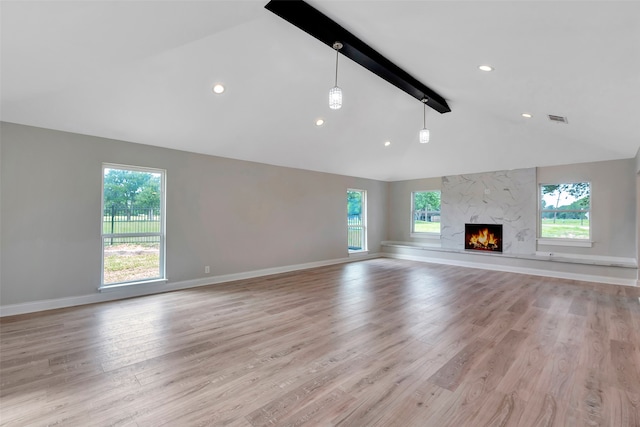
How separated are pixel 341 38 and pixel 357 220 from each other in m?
6.00

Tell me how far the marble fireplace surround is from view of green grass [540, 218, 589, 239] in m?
0.26

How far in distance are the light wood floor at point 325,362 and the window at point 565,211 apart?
2.02 metres

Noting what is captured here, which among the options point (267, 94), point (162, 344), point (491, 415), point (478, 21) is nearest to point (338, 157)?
point (267, 94)

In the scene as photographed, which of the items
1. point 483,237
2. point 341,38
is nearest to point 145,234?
point 341,38

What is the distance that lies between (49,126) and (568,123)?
7400 mm

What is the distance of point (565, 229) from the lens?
6.48 metres

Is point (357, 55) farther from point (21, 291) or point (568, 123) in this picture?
point (21, 291)

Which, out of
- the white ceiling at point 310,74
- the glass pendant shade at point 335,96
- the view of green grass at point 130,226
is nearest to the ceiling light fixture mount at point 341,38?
the white ceiling at point 310,74

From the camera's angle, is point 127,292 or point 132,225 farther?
point 132,225

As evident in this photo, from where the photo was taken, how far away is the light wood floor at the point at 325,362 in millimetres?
1935

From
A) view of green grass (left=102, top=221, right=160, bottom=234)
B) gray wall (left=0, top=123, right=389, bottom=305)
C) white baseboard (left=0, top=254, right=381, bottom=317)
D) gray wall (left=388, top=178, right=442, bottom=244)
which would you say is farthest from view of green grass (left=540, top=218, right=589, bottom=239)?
view of green grass (left=102, top=221, right=160, bottom=234)

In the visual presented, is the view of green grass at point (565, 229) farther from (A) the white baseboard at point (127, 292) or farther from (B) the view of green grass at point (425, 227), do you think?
(A) the white baseboard at point (127, 292)

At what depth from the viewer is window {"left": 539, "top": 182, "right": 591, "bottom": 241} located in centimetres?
623

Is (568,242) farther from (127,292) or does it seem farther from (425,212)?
(127,292)
